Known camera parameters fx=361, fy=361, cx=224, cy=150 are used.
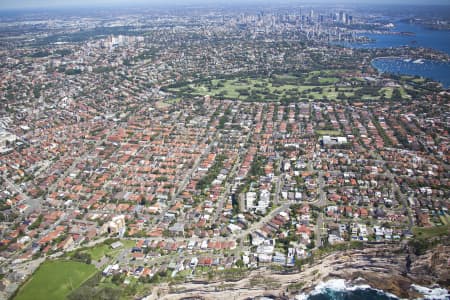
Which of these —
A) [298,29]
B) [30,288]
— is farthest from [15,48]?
[30,288]

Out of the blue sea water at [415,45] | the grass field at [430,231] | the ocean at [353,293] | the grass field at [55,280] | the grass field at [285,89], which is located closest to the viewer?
the ocean at [353,293]

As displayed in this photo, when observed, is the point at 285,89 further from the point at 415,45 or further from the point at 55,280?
the point at 415,45

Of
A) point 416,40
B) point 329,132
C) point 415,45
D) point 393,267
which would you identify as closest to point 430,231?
point 393,267

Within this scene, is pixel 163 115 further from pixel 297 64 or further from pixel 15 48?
pixel 15 48

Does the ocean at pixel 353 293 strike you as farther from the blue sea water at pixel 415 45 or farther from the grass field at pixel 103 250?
the blue sea water at pixel 415 45

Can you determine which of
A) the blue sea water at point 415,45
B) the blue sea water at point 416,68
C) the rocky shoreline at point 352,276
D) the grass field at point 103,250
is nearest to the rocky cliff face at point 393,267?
the rocky shoreline at point 352,276

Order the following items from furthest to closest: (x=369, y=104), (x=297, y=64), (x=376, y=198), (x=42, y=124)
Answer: (x=297, y=64) → (x=369, y=104) → (x=42, y=124) → (x=376, y=198)
